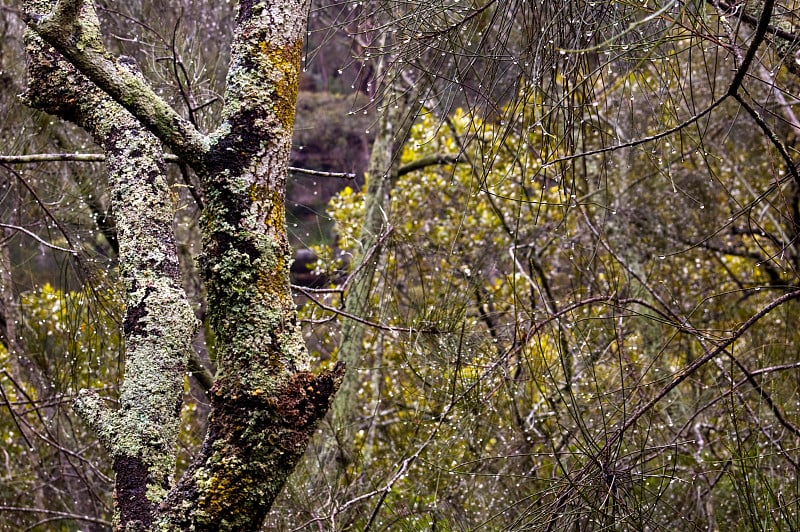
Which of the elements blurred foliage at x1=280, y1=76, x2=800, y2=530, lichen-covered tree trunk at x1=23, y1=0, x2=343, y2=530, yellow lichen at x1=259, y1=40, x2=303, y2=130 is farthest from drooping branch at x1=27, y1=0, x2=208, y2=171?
blurred foliage at x1=280, y1=76, x2=800, y2=530

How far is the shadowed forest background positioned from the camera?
170cm

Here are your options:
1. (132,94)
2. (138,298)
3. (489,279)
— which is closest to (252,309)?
(138,298)

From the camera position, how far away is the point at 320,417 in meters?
1.40

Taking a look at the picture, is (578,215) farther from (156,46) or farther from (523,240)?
(156,46)

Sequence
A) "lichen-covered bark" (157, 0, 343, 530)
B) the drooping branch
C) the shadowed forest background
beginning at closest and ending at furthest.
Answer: "lichen-covered bark" (157, 0, 343, 530)
the drooping branch
the shadowed forest background

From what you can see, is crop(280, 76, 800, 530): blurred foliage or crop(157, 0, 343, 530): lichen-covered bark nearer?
crop(157, 0, 343, 530): lichen-covered bark

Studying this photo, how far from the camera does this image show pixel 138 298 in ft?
5.25

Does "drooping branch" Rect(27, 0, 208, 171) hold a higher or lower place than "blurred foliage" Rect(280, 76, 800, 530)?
higher

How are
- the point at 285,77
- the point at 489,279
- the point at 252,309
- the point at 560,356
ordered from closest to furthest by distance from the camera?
1. the point at 252,309
2. the point at 285,77
3. the point at 560,356
4. the point at 489,279

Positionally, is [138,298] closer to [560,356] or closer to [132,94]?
[132,94]

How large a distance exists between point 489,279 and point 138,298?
4662 millimetres

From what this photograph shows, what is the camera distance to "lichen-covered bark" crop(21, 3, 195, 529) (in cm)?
149

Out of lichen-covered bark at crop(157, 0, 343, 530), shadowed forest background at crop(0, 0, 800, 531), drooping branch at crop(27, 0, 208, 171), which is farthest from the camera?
shadowed forest background at crop(0, 0, 800, 531)

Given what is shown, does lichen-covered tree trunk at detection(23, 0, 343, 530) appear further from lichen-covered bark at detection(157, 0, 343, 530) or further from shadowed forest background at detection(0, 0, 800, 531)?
shadowed forest background at detection(0, 0, 800, 531)
